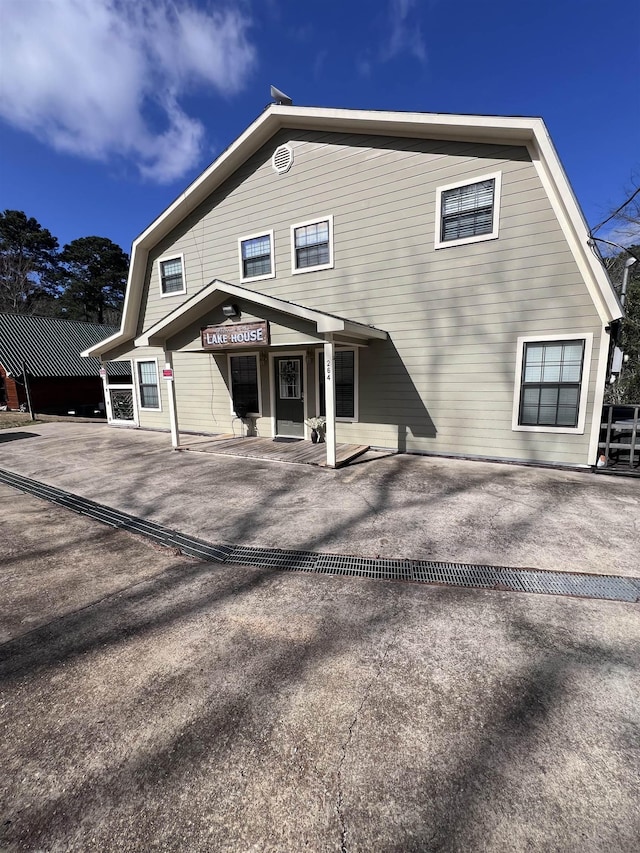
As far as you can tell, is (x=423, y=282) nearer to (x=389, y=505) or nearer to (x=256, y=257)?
(x=256, y=257)

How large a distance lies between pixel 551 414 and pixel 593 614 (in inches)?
176

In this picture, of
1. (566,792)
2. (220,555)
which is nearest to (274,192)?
(220,555)

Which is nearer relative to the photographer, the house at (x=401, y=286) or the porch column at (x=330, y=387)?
the house at (x=401, y=286)

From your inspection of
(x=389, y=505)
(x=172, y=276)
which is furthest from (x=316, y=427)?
(x=172, y=276)

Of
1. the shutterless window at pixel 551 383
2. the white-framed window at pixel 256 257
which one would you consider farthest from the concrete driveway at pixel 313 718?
Result: the white-framed window at pixel 256 257

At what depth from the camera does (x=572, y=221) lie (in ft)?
18.7

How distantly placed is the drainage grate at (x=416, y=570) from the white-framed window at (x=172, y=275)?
25.7 feet

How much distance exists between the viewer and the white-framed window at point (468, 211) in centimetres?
641

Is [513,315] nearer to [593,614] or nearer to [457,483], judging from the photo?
[457,483]

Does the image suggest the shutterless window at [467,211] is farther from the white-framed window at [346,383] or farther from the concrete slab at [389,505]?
the concrete slab at [389,505]

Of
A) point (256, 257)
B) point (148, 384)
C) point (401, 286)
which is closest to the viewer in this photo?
point (401, 286)

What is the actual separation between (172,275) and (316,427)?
234 inches

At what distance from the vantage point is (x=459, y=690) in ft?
6.87

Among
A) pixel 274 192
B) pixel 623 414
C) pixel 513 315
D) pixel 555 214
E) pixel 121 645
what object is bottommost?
pixel 121 645
